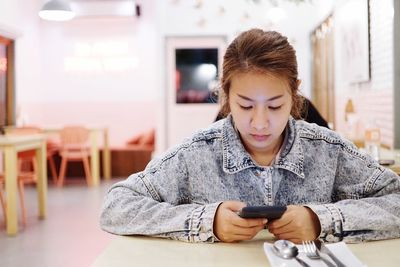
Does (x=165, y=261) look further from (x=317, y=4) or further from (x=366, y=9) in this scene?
(x=317, y=4)

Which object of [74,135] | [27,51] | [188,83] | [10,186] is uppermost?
[27,51]

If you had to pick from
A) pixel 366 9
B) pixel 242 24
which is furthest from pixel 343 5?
pixel 242 24

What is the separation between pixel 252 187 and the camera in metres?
1.49

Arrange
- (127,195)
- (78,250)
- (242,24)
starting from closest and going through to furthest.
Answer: (127,195) → (78,250) → (242,24)

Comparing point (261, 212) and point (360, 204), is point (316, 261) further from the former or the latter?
point (360, 204)

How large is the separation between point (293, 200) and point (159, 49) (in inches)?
309

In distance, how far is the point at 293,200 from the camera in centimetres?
150

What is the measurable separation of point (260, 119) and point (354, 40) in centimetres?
425

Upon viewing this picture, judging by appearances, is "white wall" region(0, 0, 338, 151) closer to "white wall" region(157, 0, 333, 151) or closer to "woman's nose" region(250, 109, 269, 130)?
"white wall" region(157, 0, 333, 151)

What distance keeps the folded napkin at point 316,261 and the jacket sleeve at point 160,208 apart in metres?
0.21

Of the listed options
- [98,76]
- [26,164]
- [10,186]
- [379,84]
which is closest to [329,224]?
[379,84]

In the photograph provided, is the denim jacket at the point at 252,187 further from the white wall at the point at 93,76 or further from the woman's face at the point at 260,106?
the white wall at the point at 93,76

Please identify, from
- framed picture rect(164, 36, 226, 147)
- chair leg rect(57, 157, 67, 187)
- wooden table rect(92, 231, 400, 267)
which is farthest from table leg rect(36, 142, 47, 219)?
wooden table rect(92, 231, 400, 267)

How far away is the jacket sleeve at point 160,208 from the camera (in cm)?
136
